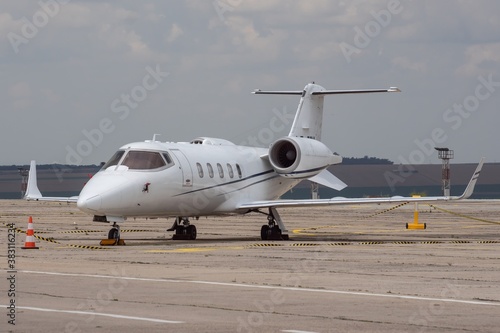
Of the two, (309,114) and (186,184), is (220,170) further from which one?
(309,114)

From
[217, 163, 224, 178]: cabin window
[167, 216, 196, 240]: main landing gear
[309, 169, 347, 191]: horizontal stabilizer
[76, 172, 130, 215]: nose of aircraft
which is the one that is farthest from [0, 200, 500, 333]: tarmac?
[309, 169, 347, 191]: horizontal stabilizer

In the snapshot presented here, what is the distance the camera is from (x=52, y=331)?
12.3 meters

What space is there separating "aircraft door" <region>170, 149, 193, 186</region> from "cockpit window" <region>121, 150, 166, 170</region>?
2.59ft

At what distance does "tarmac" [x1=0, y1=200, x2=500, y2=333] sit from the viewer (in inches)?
518

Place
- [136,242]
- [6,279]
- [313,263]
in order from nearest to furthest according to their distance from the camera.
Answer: [6,279] → [313,263] → [136,242]

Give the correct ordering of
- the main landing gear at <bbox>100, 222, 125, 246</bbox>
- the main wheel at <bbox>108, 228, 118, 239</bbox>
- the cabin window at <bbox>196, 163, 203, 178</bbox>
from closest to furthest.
Answer: the main landing gear at <bbox>100, 222, 125, 246</bbox> → the main wheel at <bbox>108, 228, 118, 239</bbox> → the cabin window at <bbox>196, 163, 203, 178</bbox>

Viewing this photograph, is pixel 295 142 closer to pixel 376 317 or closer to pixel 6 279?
pixel 6 279

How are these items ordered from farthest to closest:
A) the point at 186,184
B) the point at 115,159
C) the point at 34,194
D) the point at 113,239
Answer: the point at 34,194, the point at 186,184, the point at 115,159, the point at 113,239

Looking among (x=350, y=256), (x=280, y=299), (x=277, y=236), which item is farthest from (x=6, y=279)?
(x=277, y=236)

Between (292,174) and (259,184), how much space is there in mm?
1168

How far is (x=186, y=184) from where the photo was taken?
31.2m

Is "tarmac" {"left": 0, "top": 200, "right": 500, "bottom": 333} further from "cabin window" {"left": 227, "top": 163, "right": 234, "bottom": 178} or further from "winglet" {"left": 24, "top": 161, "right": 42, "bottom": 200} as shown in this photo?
"winglet" {"left": 24, "top": 161, "right": 42, "bottom": 200}

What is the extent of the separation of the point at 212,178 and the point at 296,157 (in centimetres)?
350

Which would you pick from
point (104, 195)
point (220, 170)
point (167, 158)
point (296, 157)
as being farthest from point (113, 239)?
point (296, 157)
